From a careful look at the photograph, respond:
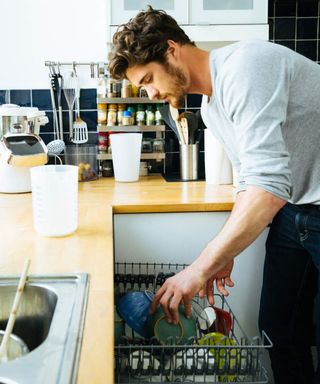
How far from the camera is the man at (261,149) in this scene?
1.05 meters

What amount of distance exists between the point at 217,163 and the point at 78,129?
686mm

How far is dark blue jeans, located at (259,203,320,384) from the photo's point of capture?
5.07ft

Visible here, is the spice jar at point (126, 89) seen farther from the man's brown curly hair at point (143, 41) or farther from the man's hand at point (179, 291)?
the man's hand at point (179, 291)

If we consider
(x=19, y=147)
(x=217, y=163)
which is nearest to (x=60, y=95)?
(x=19, y=147)

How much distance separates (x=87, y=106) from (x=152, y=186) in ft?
1.89

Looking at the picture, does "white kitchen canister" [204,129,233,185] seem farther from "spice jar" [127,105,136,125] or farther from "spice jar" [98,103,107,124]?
"spice jar" [98,103,107,124]

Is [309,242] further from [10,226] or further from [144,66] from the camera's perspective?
[10,226]

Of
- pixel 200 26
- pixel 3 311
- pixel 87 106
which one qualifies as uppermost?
pixel 200 26

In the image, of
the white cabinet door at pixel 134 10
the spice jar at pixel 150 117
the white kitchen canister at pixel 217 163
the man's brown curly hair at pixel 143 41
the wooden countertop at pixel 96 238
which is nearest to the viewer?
the wooden countertop at pixel 96 238

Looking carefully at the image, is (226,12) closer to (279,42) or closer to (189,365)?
(279,42)

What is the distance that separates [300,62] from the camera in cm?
121

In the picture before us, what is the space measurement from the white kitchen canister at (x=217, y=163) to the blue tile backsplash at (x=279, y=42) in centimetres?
30

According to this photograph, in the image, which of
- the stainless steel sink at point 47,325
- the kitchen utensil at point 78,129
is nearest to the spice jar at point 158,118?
the kitchen utensil at point 78,129

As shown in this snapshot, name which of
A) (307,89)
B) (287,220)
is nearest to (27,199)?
(287,220)
